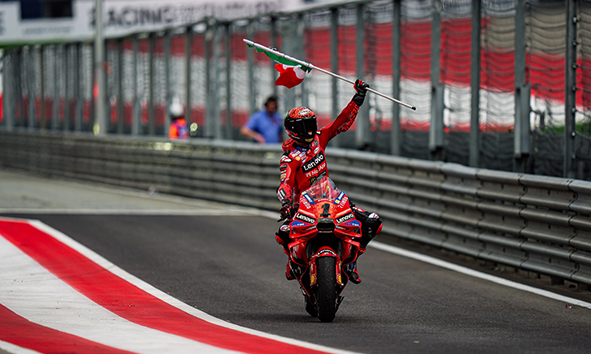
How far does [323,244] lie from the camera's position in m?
8.20

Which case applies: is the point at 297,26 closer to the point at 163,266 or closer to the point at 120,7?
the point at 163,266

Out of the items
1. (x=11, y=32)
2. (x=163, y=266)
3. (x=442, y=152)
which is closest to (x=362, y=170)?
→ (x=442, y=152)

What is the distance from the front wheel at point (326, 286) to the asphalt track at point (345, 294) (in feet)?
0.42

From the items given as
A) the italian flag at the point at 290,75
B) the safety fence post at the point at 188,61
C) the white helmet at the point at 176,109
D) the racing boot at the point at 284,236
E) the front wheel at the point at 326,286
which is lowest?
the front wheel at the point at 326,286

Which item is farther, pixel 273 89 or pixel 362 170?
pixel 273 89

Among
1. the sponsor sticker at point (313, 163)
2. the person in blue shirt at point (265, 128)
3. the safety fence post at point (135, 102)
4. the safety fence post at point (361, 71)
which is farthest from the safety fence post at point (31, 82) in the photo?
the sponsor sticker at point (313, 163)

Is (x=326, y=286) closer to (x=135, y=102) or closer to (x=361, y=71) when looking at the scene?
(x=361, y=71)

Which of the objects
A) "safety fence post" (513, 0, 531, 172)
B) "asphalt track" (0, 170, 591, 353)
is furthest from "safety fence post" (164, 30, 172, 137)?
"safety fence post" (513, 0, 531, 172)

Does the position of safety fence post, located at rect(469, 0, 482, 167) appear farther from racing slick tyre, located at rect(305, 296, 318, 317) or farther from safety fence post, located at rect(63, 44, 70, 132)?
safety fence post, located at rect(63, 44, 70, 132)

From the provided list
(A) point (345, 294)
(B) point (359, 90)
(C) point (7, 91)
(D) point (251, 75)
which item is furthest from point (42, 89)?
(B) point (359, 90)

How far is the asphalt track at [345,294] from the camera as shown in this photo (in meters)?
7.50

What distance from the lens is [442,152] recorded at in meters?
14.4

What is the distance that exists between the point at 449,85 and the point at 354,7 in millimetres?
2932

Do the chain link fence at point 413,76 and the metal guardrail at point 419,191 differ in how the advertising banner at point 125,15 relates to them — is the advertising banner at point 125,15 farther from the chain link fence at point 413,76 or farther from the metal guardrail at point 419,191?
the metal guardrail at point 419,191
